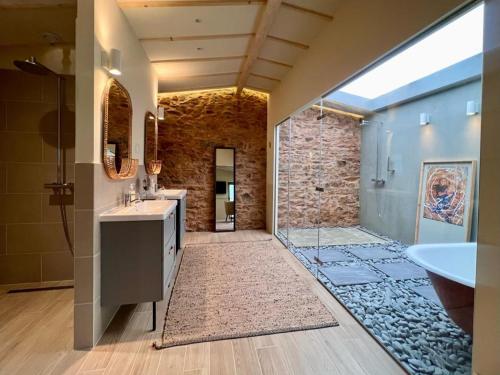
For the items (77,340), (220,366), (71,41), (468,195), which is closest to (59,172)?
(71,41)

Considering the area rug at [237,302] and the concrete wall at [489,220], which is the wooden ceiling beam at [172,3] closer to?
the concrete wall at [489,220]

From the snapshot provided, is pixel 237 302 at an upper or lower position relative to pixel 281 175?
lower

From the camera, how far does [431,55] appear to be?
7.52 feet

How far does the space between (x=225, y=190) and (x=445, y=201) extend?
3.74m

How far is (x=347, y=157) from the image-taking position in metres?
5.23

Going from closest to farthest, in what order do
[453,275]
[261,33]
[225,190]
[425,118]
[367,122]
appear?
[453,275]
[261,33]
[425,118]
[367,122]
[225,190]

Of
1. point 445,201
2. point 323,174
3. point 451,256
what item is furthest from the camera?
point 323,174

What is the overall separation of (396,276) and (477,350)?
2017 millimetres

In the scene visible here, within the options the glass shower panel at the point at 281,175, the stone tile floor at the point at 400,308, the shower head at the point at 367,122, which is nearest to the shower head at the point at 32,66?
the stone tile floor at the point at 400,308

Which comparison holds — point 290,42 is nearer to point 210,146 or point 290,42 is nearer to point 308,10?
point 308,10

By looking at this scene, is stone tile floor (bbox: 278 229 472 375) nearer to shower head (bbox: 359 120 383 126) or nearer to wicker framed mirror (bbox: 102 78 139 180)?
shower head (bbox: 359 120 383 126)

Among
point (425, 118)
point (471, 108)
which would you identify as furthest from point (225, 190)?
point (471, 108)

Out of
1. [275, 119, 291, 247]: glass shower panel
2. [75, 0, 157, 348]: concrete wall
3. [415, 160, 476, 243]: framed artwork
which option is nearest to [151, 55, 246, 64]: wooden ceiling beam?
[275, 119, 291, 247]: glass shower panel

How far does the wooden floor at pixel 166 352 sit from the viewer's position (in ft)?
5.20
